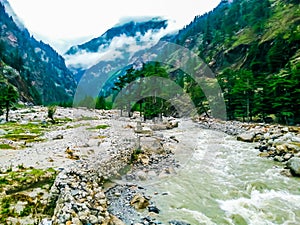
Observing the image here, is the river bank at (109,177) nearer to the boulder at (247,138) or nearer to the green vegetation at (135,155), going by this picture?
the green vegetation at (135,155)

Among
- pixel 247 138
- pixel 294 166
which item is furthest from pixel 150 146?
pixel 247 138

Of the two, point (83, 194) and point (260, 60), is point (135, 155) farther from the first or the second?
point (260, 60)

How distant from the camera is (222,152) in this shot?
1043 inches

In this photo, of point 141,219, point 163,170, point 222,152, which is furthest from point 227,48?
point 141,219

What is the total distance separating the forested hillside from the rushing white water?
2587 centimetres

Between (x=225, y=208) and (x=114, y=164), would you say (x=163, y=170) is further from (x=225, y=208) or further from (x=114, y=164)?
(x=225, y=208)

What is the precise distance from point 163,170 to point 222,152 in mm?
10017

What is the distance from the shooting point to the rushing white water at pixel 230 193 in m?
12.2

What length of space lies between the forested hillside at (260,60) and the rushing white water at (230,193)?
2587 centimetres

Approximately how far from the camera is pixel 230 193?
14953mm

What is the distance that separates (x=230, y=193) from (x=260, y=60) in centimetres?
7157

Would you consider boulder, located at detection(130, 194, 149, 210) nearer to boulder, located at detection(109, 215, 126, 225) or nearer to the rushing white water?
the rushing white water

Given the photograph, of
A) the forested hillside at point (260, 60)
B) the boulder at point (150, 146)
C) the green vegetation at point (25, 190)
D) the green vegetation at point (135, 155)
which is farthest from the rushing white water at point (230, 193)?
the forested hillside at point (260, 60)

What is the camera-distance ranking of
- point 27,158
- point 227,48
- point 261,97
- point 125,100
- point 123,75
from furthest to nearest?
point 227,48 → point 125,100 → point 123,75 → point 261,97 → point 27,158
